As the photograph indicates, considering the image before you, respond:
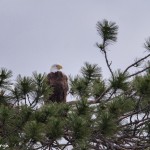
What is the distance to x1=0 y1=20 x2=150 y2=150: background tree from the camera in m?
4.20

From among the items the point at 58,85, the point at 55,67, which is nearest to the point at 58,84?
the point at 58,85

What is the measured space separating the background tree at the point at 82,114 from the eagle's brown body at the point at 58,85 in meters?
1.20

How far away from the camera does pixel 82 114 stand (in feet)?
14.5

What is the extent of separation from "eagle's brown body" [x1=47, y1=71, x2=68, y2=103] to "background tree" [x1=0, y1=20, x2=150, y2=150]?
1.20m

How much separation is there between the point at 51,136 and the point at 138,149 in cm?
118

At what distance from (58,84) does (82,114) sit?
2.68m

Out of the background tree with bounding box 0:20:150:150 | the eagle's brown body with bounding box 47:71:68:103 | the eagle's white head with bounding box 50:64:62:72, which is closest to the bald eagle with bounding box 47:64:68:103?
the eagle's brown body with bounding box 47:71:68:103

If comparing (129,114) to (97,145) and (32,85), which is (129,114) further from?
(32,85)

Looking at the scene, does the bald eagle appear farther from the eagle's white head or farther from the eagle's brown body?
the eagle's white head

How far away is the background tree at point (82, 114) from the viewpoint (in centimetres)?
420

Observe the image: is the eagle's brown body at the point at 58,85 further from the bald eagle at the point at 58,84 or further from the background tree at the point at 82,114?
the background tree at the point at 82,114

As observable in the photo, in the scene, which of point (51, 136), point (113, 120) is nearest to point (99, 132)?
point (113, 120)

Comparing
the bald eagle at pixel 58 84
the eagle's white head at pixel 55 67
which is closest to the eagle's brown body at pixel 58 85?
the bald eagle at pixel 58 84

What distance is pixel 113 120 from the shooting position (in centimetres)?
441
